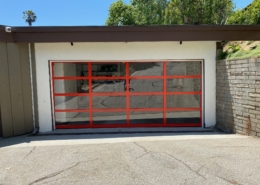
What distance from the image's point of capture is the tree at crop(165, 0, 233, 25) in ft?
47.7

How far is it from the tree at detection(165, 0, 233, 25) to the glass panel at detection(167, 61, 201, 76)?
29.5ft

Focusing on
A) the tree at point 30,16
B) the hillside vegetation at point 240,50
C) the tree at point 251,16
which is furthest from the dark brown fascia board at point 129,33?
the tree at point 30,16

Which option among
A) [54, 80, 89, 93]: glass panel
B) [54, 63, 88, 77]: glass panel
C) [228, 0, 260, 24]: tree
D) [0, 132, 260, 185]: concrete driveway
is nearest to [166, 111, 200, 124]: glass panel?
[0, 132, 260, 185]: concrete driveway

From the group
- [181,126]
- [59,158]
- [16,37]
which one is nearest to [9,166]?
[59,158]

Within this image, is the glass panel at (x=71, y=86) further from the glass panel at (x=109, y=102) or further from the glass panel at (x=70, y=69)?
the glass panel at (x=109, y=102)

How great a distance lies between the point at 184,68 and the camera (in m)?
7.24

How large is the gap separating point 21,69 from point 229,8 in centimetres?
1461

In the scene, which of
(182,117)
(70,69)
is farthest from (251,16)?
(70,69)

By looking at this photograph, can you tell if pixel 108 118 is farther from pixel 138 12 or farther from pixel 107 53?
pixel 138 12

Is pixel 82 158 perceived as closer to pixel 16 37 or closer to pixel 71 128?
pixel 71 128

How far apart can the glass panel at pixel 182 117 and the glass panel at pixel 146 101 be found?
53cm

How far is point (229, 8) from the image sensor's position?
14812mm

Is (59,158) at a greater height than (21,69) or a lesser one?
lesser

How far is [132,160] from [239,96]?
12.8 ft
